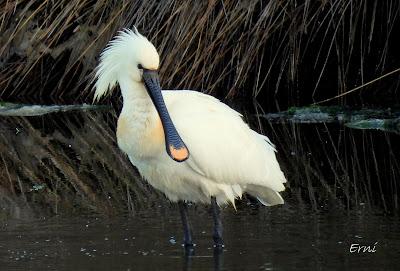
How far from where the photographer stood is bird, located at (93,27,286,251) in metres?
6.55

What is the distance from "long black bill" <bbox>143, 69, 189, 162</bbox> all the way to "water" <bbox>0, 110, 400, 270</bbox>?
0.50m

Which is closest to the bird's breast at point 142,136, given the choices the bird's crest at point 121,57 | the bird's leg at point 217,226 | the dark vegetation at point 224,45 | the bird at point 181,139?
the bird at point 181,139

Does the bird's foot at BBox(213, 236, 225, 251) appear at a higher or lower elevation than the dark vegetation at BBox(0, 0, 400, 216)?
lower

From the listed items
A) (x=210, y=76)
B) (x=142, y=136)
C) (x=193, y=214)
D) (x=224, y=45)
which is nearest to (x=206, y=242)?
(x=142, y=136)

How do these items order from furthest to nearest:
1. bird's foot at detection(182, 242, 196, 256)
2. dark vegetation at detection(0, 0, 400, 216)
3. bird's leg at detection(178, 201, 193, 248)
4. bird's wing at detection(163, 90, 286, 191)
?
dark vegetation at detection(0, 0, 400, 216) < bird's wing at detection(163, 90, 286, 191) < bird's leg at detection(178, 201, 193, 248) < bird's foot at detection(182, 242, 196, 256)

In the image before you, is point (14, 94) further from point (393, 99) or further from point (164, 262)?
point (164, 262)

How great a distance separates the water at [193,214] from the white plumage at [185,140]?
26cm

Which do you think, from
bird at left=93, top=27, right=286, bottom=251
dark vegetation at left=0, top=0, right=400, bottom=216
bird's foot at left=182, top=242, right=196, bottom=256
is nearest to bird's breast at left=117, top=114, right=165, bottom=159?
bird at left=93, top=27, right=286, bottom=251

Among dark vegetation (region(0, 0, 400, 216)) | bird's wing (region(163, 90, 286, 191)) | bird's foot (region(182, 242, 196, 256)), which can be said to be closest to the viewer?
bird's foot (region(182, 242, 196, 256))

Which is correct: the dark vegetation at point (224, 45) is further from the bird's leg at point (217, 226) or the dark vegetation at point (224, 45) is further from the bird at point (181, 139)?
the bird's leg at point (217, 226)

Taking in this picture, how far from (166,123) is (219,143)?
17.2 inches

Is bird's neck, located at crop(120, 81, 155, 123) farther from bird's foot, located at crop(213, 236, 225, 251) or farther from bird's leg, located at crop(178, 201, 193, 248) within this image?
bird's foot, located at crop(213, 236, 225, 251)

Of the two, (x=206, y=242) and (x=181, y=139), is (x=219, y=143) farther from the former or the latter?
(x=206, y=242)

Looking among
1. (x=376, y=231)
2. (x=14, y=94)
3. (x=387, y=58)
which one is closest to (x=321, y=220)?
(x=376, y=231)
